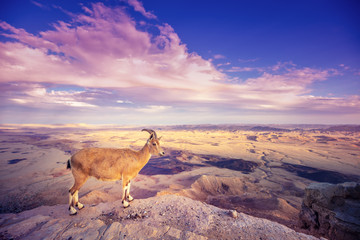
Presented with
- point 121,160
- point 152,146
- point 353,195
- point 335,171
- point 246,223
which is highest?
point 152,146

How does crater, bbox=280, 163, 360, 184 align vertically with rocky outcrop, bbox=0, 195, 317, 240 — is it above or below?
below

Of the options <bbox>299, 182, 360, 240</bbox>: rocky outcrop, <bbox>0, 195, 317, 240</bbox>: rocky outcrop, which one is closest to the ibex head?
<bbox>0, 195, 317, 240</bbox>: rocky outcrop

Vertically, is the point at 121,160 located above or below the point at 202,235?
above

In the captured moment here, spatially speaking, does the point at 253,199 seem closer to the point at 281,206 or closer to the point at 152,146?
the point at 281,206

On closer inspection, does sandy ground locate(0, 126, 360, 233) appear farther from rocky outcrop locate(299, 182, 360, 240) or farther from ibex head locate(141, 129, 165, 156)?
ibex head locate(141, 129, 165, 156)

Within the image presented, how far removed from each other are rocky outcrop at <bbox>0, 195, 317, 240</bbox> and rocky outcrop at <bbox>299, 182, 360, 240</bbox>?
1.51 m

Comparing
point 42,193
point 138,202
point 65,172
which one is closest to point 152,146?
point 138,202

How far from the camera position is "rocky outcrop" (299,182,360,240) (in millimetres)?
5309

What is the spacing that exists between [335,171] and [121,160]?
28.0m

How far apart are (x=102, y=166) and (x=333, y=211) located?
923 cm

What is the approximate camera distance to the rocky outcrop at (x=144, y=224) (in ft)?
14.6

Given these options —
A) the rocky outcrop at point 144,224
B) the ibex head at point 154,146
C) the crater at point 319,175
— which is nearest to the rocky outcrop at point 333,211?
the rocky outcrop at point 144,224

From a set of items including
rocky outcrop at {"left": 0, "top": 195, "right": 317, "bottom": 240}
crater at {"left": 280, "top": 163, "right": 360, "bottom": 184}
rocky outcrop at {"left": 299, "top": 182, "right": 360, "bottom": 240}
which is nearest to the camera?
rocky outcrop at {"left": 0, "top": 195, "right": 317, "bottom": 240}

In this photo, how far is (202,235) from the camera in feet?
15.3
